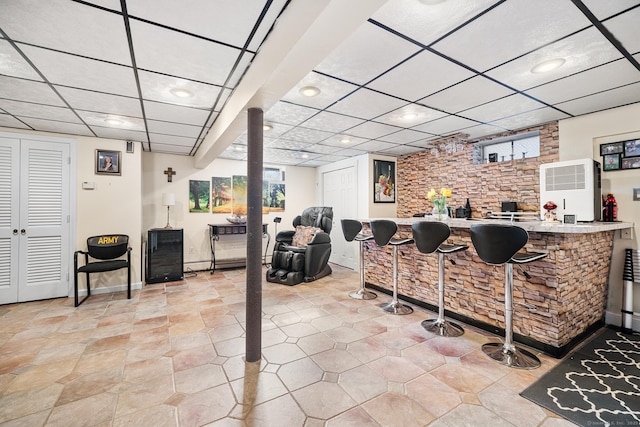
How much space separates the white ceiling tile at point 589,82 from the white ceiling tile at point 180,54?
2983 millimetres

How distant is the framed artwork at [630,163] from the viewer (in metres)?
3.06

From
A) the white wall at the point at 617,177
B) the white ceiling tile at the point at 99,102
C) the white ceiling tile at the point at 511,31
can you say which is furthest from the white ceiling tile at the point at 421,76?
the white ceiling tile at the point at 99,102

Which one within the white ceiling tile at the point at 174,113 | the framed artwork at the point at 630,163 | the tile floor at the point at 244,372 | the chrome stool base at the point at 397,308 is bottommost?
the tile floor at the point at 244,372

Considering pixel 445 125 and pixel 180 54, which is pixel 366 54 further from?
pixel 445 125

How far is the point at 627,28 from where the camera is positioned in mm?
1823

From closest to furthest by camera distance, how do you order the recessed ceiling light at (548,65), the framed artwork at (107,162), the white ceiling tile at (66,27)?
the white ceiling tile at (66,27) < the recessed ceiling light at (548,65) < the framed artwork at (107,162)

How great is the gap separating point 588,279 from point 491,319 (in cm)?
107

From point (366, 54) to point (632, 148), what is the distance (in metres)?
Result: 3.39

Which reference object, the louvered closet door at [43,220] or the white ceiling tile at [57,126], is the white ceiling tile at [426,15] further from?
the louvered closet door at [43,220]

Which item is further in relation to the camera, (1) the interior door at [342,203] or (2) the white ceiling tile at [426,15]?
(1) the interior door at [342,203]

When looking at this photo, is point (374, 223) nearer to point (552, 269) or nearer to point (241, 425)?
point (552, 269)

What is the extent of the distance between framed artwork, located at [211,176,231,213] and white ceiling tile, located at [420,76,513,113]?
4709mm

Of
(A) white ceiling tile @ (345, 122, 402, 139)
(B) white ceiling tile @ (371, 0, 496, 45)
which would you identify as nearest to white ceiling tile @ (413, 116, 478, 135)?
(A) white ceiling tile @ (345, 122, 402, 139)

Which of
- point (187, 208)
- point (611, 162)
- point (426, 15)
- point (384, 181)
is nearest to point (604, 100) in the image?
point (611, 162)
